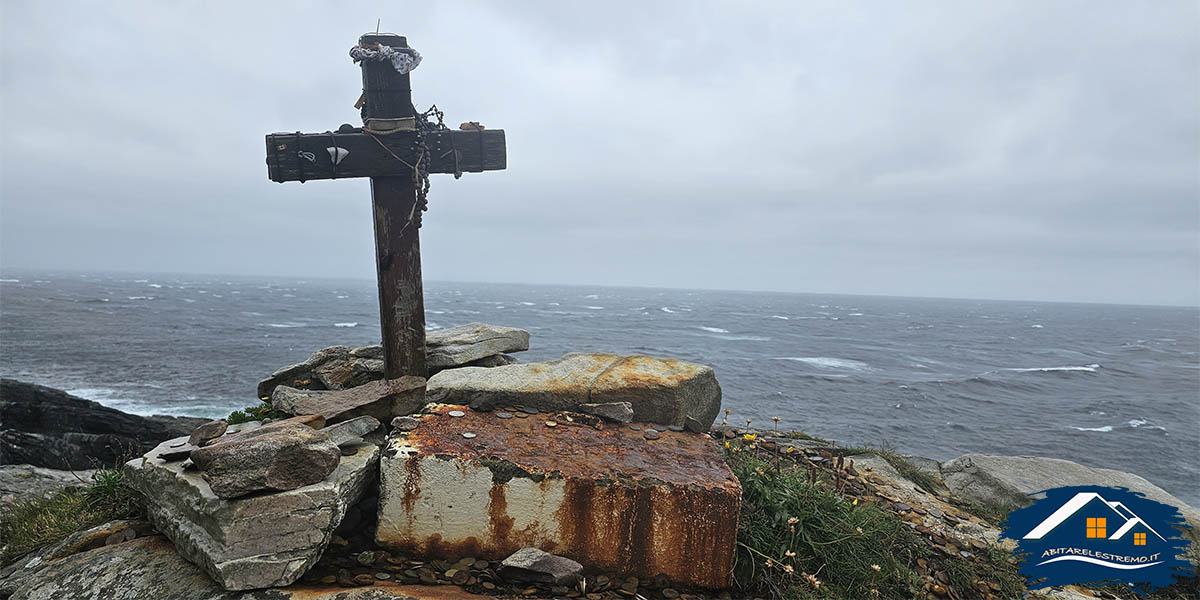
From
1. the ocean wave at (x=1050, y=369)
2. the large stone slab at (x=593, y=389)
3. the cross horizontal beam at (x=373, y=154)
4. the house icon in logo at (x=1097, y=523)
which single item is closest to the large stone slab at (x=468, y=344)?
the large stone slab at (x=593, y=389)

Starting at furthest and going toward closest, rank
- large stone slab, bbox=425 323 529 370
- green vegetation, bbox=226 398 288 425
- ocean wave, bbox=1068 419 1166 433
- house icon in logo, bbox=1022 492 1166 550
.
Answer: ocean wave, bbox=1068 419 1166 433 < large stone slab, bbox=425 323 529 370 < green vegetation, bbox=226 398 288 425 < house icon in logo, bbox=1022 492 1166 550

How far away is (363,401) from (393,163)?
2070 mm

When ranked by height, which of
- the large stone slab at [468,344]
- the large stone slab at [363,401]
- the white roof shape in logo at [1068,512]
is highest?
the large stone slab at [468,344]

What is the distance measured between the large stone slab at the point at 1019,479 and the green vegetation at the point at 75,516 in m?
7.72

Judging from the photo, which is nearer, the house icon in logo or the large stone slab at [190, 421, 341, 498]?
the large stone slab at [190, 421, 341, 498]

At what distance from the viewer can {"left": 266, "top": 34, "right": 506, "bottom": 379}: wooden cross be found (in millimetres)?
4844

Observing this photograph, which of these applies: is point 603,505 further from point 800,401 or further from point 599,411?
point 800,401

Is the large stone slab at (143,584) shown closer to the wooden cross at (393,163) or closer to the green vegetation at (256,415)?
the green vegetation at (256,415)

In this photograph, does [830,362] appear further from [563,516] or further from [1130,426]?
[563,516]

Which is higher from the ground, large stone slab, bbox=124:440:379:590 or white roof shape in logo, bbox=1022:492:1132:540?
large stone slab, bbox=124:440:379:590

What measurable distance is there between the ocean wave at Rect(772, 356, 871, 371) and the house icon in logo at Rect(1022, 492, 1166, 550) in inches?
1414

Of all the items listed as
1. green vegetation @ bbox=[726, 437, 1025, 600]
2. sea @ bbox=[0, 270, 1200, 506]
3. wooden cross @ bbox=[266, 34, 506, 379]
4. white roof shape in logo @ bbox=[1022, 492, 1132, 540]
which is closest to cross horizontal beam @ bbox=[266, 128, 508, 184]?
wooden cross @ bbox=[266, 34, 506, 379]

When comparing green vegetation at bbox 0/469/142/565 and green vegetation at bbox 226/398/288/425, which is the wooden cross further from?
green vegetation at bbox 0/469/142/565

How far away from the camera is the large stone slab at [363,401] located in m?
4.54
